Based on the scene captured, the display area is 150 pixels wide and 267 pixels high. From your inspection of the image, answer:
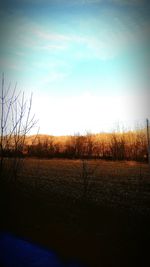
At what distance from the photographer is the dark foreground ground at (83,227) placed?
3641 millimetres

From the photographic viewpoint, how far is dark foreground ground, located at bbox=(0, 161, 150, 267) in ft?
11.9

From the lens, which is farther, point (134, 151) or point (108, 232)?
point (134, 151)

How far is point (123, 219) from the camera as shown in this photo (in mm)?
5504

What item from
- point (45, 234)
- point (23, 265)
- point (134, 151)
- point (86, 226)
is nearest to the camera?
point (23, 265)

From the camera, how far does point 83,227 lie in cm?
488

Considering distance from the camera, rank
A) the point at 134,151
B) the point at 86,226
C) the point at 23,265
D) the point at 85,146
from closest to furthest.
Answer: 1. the point at 23,265
2. the point at 86,226
3. the point at 134,151
4. the point at 85,146

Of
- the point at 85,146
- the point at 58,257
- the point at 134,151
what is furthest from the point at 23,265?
the point at 85,146

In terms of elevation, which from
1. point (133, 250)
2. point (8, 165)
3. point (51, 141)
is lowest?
point (133, 250)

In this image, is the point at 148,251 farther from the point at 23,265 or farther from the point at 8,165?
the point at 8,165

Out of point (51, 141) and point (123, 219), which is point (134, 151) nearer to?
point (51, 141)

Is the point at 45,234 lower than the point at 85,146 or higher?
lower

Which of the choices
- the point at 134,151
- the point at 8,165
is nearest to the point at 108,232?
the point at 8,165

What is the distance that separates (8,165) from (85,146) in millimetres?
32763

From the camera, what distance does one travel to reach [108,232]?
4.59 m
